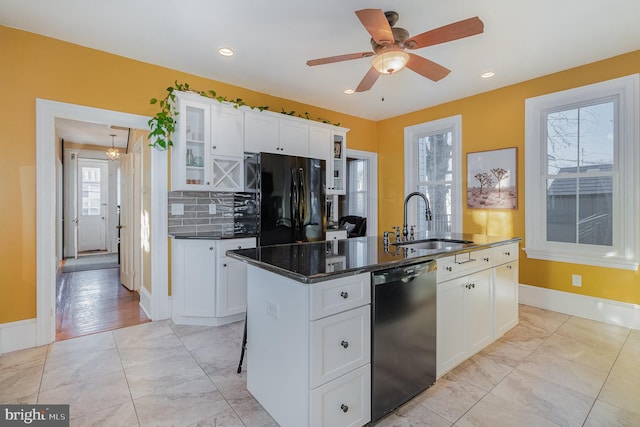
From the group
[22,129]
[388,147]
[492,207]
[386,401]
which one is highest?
[388,147]

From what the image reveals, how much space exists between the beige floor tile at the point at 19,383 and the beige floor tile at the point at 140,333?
55 cm

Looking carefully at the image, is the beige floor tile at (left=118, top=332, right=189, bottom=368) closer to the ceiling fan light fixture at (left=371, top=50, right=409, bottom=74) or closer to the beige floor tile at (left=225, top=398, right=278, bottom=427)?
the beige floor tile at (left=225, top=398, right=278, bottom=427)

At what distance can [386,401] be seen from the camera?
1.69 m

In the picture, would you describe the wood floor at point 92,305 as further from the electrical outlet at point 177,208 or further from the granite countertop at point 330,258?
the granite countertop at point 330,258

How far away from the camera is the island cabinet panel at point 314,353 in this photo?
1.41m

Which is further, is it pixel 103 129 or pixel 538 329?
pixel 103 129

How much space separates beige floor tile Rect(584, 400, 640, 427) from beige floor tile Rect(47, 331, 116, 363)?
345 cm

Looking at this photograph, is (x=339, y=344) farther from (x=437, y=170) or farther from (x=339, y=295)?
(x=437, y=170)

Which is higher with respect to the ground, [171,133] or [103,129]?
[103,129]

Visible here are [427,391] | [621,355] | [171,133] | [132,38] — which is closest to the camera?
[427,391]

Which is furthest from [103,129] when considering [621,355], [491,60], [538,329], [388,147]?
[621,355]

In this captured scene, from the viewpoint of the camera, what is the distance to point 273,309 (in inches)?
64.8

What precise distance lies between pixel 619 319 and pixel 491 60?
2.93 metres

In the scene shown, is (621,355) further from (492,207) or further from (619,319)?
(492,207)
